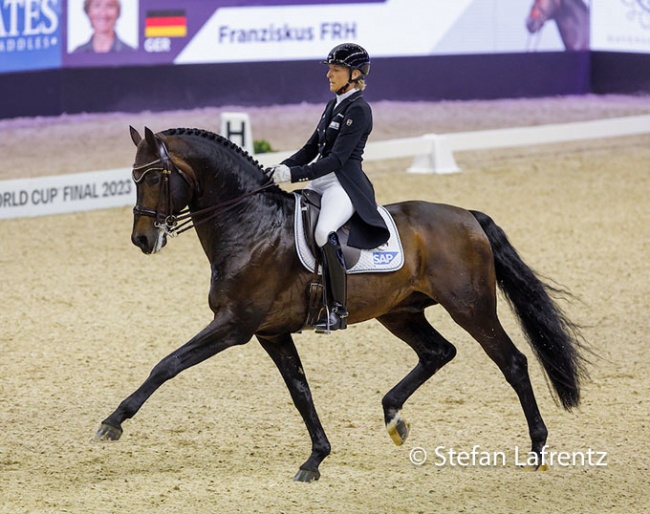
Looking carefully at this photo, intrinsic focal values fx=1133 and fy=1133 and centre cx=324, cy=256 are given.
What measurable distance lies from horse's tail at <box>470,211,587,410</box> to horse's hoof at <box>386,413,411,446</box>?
2.64 feet

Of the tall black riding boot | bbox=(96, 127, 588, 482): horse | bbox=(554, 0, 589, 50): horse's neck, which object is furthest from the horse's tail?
bbox=(554, 0, 589, 50): horse's neck

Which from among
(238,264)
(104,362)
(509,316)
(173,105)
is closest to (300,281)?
(238,264)

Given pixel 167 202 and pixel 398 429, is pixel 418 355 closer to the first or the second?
pixel 398 429

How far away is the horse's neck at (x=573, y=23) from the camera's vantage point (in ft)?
61.5

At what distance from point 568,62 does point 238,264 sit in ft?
49.0

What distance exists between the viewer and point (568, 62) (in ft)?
62.8

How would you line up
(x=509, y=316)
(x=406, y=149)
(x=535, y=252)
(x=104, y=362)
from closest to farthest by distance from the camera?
(x=104, y=362) < (x=509, y=316) < (x=535, y=252) < (x=406, y=149)

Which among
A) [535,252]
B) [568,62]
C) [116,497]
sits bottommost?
[116,497]

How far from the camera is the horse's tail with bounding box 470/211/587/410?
5883 millimetres

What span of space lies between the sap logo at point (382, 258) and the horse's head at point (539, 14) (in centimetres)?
1368

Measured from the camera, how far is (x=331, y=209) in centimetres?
545

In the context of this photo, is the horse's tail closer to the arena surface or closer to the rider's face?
the arena surface

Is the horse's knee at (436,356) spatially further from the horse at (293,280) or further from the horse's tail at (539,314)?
the horse's tail at (539,314)

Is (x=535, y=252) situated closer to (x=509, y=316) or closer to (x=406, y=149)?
(x=509, y=316)
